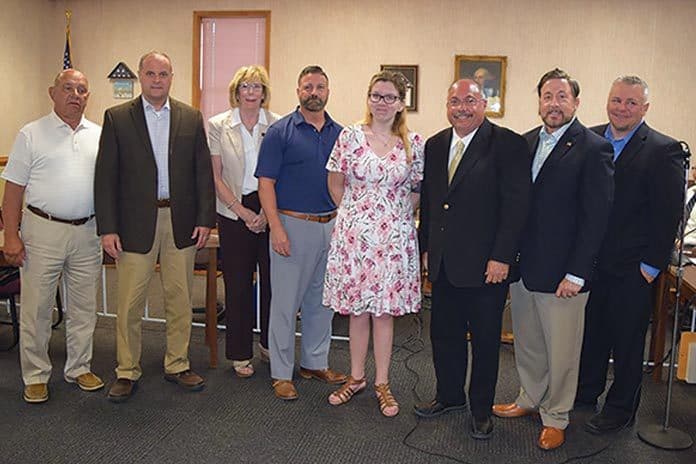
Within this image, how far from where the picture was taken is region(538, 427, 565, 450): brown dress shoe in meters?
2.96

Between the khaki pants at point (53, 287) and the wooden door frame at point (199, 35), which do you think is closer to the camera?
the khaki pants at point (53, 287)

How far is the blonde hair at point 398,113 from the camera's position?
120 inches

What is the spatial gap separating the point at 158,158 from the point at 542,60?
419 cm

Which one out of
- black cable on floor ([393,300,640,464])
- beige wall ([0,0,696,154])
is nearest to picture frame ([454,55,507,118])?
beige wall ([0,0,696,154])

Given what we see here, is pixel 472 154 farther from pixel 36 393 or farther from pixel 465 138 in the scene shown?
pixel 36 393

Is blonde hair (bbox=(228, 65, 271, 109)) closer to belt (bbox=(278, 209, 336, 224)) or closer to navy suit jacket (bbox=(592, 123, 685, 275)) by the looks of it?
belt (bbox=(278, 209, 336, 224))

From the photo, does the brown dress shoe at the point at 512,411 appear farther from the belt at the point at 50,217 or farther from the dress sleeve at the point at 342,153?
the belt at the point at 50,217

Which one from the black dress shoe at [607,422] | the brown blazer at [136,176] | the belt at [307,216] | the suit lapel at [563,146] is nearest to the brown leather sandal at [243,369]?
the brown blazer at [136,176]

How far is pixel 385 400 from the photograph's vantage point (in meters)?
3.30

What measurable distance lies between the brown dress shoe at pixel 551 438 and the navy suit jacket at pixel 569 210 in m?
0.63

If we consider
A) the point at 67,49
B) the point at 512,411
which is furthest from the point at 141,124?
the point at 67,49

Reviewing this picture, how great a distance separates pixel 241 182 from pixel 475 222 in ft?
4.35

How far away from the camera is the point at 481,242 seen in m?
2.89

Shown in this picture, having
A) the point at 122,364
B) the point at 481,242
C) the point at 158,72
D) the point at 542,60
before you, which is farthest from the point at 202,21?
the point at 481,242
